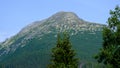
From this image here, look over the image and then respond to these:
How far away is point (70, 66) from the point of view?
139ft

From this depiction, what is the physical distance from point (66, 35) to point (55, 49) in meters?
3.21

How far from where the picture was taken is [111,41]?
43.6 metres

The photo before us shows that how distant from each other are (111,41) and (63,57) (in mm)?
5989

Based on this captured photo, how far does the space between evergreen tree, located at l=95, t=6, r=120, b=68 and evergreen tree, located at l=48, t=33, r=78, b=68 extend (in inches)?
127

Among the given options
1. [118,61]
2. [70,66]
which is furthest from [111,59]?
[70,66]

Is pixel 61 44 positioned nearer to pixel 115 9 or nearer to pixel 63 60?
pixel 63 60

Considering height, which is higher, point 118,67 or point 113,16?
point 113,16

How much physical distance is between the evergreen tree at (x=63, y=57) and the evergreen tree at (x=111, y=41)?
127 inches

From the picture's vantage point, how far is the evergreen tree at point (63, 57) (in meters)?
42.8

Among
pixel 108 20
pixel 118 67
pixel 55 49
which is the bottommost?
pixel 118 67

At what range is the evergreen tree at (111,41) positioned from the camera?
42.3 metres

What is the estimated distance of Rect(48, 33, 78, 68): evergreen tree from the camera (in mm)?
42812

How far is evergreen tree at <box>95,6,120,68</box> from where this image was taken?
4228cm

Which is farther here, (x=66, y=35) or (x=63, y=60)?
(x=66, y=35)
